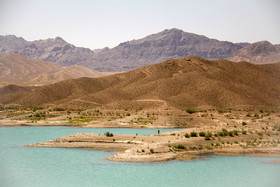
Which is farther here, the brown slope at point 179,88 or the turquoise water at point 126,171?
the brown slope at point 179,88

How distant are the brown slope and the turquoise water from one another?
193 feet

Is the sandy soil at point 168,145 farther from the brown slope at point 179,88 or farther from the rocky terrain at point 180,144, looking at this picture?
the brown slope at point 179,88

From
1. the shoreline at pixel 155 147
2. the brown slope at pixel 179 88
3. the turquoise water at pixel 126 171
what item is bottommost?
the turquoise water at pixel 126 171

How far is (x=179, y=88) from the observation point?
107 meters

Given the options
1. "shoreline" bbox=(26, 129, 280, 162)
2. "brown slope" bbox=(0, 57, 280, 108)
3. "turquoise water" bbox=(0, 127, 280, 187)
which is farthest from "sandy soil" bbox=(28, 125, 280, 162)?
"brown slope" bbox=(0, 57, 280, 108)

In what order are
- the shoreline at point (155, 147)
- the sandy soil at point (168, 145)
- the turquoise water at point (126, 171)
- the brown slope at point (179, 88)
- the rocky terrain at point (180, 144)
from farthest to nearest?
the brown slope at point (179, 88), the rocky terrain at point (180, 144), the sandy soil at point (168, 145), the shoreline at point (155, 147), the turquoise water at point (126, 171)

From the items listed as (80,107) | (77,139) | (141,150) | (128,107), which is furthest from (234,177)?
(80,107)

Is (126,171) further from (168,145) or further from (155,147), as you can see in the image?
(168,145)

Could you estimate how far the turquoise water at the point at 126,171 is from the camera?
2628cm

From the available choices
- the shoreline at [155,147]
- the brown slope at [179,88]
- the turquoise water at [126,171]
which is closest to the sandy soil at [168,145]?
the shoreline at [155,147]

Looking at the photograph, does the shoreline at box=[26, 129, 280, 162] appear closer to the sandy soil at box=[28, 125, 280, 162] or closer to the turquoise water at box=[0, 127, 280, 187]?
the sandy soil at box=[28, 125, 280, 162]

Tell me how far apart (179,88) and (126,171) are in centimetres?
7900

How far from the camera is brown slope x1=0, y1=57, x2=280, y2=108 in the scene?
97.1 meters

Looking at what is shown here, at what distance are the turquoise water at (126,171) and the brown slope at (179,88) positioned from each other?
58868 millimetres
